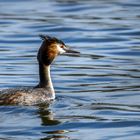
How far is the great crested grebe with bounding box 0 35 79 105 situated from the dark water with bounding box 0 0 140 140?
186 mm

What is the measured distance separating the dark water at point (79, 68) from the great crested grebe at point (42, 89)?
0.19 meters

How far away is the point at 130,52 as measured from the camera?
19375 mm

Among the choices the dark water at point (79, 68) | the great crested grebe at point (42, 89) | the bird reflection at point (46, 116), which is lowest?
the dark water at point (79, 68)

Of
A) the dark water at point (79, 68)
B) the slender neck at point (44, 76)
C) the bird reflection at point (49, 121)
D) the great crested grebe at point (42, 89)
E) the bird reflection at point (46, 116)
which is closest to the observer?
the bird reflection at point (49, 121)

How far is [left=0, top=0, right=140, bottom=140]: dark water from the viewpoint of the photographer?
480 inches

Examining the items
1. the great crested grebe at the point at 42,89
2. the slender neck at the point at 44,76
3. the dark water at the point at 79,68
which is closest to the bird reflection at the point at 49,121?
the dark water at the point at 79,68

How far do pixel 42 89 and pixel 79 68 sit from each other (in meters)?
3.33

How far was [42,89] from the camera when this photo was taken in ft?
46.6

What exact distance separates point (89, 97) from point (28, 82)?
185 centimetres

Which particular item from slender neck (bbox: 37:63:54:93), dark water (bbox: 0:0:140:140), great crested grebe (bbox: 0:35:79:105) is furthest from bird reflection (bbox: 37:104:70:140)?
slender neck (bbox: 37:63:54:93)

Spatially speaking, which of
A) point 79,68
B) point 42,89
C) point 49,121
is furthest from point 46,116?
point 79,68

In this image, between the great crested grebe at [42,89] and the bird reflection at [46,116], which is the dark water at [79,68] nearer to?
the bird reflection at [46,116]

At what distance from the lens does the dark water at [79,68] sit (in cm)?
1220

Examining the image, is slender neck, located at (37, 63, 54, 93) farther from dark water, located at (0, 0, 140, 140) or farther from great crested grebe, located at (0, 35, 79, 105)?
dark water, located at (0, 0, 140, 140)
